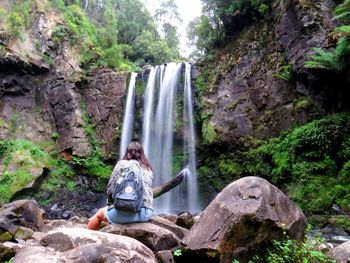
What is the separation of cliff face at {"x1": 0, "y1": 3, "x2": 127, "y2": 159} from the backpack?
425 inches

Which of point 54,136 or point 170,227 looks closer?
point 170,227

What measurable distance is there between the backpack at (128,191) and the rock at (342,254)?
2286 millimetres

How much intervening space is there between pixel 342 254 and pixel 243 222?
1.05 m

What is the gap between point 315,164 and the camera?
30.8 ft

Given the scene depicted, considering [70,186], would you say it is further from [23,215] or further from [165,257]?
[165,257]

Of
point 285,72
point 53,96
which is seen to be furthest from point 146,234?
point 53,96

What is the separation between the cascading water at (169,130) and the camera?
12.8 m

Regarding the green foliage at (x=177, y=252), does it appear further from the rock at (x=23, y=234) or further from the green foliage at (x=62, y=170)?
the green foliage at (x=62, y=170)

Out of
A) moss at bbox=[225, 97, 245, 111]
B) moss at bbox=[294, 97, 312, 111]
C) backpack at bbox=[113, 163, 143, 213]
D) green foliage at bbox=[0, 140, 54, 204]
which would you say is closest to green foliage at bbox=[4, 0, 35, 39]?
green foliage at bbox=[0, 140, 54, 204]

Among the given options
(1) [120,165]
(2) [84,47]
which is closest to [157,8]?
(2) [84,47]

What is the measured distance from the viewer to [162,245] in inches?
169

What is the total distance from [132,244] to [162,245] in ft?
3.18

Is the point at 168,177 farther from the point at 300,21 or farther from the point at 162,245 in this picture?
the point at 162,245

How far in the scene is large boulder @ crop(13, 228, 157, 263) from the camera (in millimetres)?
2996
